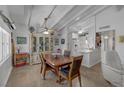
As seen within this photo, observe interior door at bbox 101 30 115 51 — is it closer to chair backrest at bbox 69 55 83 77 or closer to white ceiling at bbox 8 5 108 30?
white ceiling at bbox 8 5 108 30

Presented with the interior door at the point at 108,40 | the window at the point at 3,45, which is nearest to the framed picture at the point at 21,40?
the window at the point at 3,45

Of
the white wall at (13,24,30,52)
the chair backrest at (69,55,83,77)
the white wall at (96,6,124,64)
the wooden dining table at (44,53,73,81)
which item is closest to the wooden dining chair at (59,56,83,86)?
the chair backrest at (69,55,83,77)

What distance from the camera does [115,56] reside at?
207cm

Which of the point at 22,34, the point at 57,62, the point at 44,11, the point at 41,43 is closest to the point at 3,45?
the point at 44,11

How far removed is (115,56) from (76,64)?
0.90 m

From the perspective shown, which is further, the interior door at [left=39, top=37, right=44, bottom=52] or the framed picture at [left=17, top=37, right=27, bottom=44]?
the interior door at [left=39, top=37, right=44, bottom=52]

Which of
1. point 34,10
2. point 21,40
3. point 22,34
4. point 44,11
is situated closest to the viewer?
point 34,10

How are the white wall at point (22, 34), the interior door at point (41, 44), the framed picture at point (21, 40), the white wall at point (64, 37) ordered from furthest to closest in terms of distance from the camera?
1. the white wall at point (64, 37)
2. the interior door at point (41, 44)
3. the framed picture at point (21, 40)
4. the white wall at point (22, 34)

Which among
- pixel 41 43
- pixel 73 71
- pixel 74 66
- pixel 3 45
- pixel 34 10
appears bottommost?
pixel 73 71

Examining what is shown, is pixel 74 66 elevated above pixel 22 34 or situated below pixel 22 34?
below

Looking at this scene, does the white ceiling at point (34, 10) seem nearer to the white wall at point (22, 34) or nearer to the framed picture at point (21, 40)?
the white wall at point (22, 34)

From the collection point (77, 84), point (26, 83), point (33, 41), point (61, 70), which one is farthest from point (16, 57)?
point (77, 84)

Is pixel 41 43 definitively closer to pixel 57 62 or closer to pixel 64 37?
pixel 64 37

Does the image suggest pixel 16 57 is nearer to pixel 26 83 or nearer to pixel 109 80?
pixel 26 83
